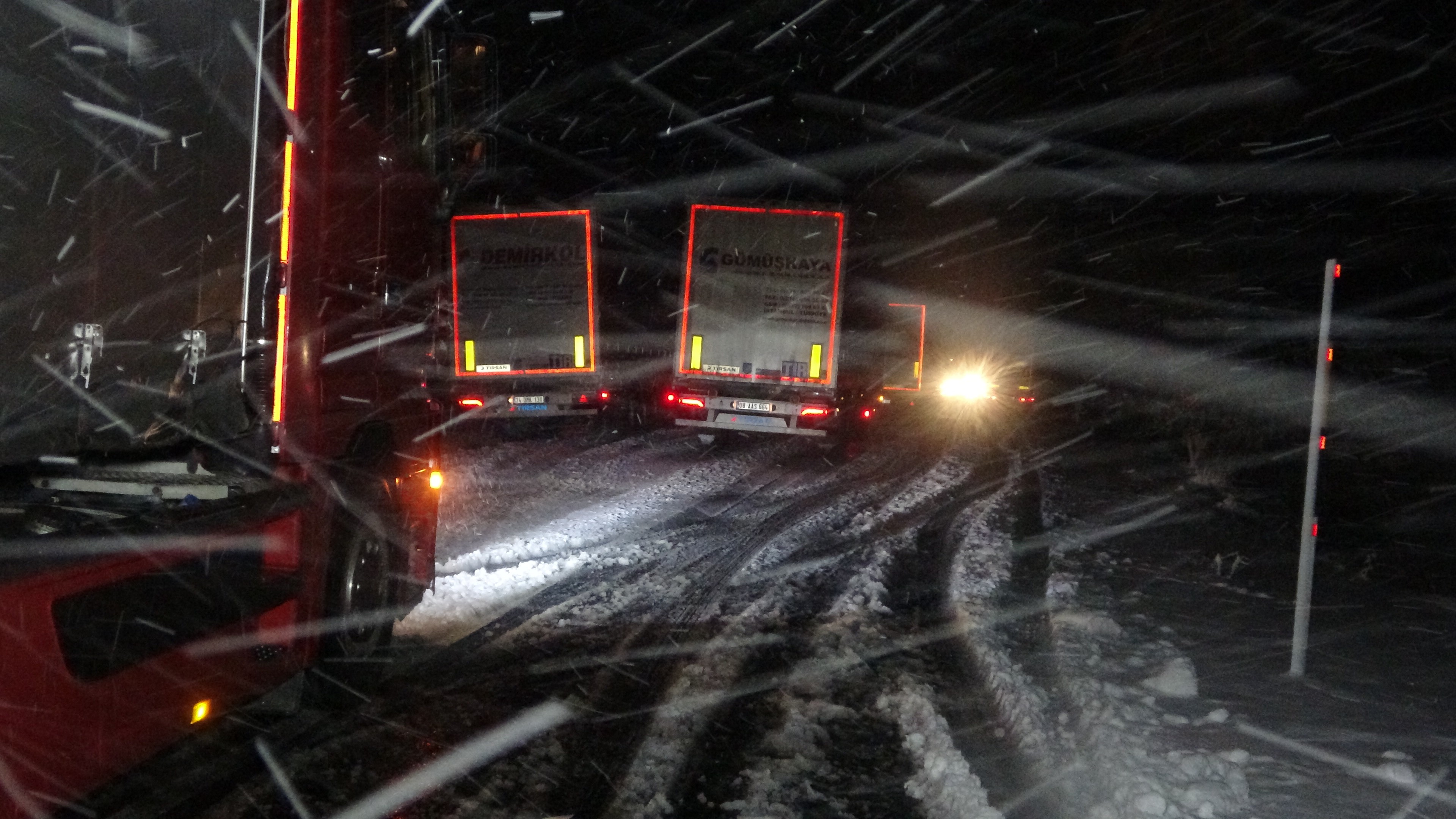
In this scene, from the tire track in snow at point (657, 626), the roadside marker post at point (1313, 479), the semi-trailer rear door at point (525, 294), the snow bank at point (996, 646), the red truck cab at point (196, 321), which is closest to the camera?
the red truck cab at point (196, 321)

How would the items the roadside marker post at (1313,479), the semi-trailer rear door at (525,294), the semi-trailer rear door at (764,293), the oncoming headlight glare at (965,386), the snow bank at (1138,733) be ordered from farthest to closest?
the oncoming headlight glare at (965,386)
the semi-trailer rear door at (525,294)
the semi-trailer rear door at (764,293)
the roadside marker post at (1313,479)
the snow bank at (1138,733)

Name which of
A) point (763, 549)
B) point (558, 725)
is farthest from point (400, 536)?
point (763, 549)

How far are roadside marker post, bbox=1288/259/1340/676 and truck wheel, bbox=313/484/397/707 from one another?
17.2ft

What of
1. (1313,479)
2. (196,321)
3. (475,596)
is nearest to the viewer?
(196,321)

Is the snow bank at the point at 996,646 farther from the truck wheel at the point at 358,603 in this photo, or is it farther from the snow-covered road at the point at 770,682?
the truck wheel at the point at 358,603

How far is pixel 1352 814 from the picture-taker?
15.1 ft

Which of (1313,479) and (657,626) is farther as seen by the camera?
(657,626)

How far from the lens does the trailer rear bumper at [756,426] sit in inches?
684

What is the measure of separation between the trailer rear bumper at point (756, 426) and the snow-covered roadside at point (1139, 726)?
9.45m

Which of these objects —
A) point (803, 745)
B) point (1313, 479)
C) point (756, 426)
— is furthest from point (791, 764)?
point (756, 426)

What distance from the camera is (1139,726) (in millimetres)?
5527

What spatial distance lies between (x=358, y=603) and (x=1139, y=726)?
159 inches

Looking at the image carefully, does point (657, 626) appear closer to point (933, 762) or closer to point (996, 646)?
A: point (996, 646)

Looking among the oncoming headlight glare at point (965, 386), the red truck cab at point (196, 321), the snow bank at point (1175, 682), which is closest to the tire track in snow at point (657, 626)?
the red truck cab at point (196, 321)
